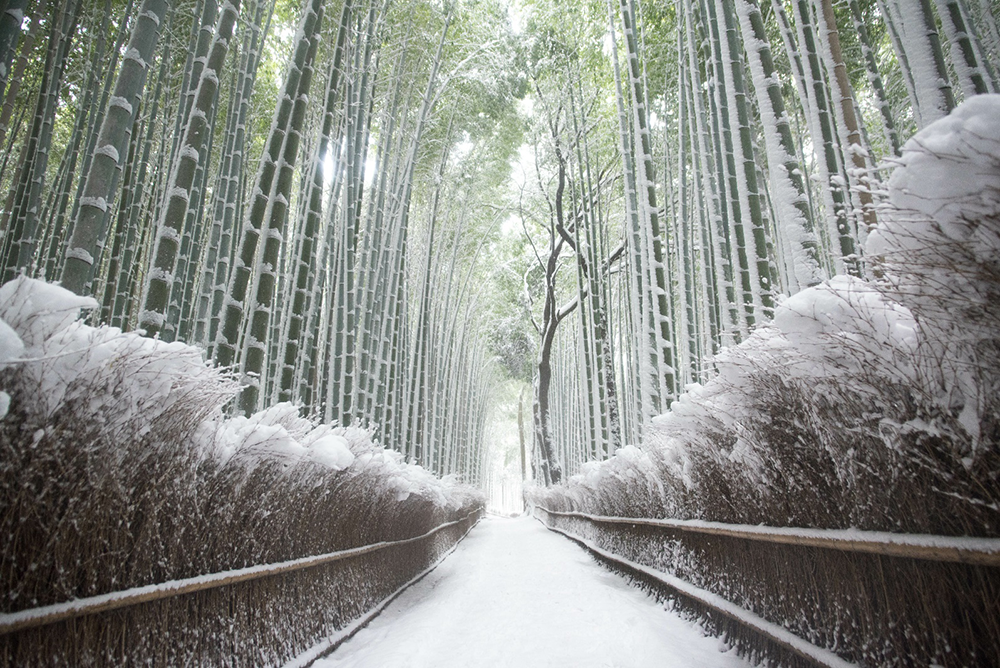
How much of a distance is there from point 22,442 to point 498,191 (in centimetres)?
1144

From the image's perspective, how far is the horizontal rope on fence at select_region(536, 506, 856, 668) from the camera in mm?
1356

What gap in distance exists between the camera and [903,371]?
105 centimetres

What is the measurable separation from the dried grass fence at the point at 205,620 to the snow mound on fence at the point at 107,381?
12.8 inches

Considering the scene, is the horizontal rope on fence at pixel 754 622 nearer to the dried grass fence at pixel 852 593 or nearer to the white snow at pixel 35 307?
the dried grass fence at pixel 852 593

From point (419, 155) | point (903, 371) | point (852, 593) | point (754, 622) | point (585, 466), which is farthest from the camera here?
point (419, 155)

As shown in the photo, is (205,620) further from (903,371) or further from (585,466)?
(585,466)

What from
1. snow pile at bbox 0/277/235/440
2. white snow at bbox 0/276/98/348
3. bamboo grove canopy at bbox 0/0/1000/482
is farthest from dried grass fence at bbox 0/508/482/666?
bamboo grove canopy at bbox 0/0/1000/482

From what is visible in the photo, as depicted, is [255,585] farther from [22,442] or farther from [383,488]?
[383,488]

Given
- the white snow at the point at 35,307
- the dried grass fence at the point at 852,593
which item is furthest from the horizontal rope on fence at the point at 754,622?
the white snow at the point at 35,307

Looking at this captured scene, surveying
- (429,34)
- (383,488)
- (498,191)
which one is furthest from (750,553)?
(498,191)

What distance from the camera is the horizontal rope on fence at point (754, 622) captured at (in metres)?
1.36

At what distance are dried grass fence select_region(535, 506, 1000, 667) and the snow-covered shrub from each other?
5.05ft

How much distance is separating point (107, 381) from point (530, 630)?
2167 mm

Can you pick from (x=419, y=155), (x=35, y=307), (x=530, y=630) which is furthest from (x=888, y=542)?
(x=419, y=155)
